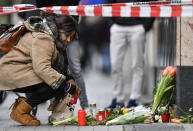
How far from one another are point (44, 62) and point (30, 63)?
234mm

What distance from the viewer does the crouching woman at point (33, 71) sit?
5.60m

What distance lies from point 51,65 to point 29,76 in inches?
11.4

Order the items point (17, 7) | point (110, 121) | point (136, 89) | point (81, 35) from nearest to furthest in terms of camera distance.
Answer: point (110, 121) → point (17, 7) → point (136, 89) → point (81, 35)

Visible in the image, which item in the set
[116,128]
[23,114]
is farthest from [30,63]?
[116,128]

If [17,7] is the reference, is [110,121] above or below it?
below

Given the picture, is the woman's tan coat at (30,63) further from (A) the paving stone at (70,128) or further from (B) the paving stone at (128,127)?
(B) the paving stone at (128,127)

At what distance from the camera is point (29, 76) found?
18.7 ft

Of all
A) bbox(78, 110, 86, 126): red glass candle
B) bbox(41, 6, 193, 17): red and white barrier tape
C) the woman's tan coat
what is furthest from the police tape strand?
bbox(78, 110, 86, 126): red glass candle

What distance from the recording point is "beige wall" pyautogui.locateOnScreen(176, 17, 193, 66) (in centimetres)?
580

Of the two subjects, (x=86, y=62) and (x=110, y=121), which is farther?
(x=86, y=62)

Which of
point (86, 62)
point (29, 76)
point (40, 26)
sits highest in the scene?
point (40, 26)

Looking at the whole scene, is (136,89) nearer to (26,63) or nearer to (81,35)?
(26,63)

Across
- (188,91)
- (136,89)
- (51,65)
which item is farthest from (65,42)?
(136,89)

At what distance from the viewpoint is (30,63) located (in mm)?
5734
